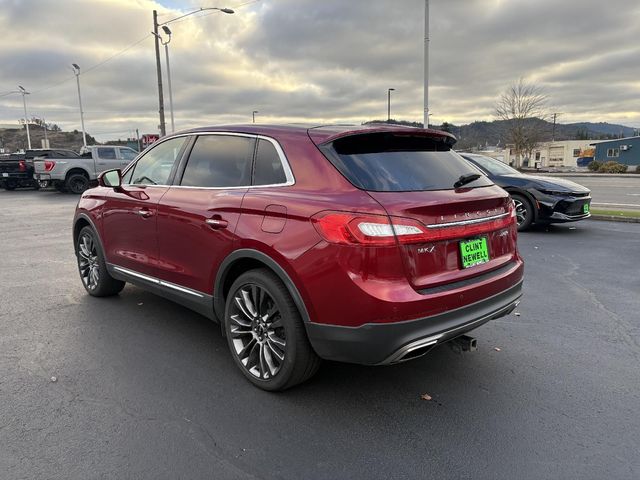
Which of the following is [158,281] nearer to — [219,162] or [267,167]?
[219,162]

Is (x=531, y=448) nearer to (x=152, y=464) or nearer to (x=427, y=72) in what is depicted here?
(x=152, y=464)

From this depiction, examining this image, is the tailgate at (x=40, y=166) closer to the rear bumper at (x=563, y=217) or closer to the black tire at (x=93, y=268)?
the black tire at (x=93, y=268)

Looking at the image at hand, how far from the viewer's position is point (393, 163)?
3.01 meters

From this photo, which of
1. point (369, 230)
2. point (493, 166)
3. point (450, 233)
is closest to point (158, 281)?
point (369, 230)

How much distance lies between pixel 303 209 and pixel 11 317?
3577 millimetres

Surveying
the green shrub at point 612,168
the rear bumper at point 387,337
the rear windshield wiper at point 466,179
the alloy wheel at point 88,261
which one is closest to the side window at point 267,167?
the rear bumper at point 387,337

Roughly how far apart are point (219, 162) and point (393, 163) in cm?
140

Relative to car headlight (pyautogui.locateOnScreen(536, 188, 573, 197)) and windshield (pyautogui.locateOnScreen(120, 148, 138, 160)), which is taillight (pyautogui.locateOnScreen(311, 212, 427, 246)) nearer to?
car headlight (pyautogui.locateOnScreen(536, 188, 573, 197))

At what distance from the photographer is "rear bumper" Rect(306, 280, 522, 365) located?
260 centimetres

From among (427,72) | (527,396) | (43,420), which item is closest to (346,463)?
(527,396)

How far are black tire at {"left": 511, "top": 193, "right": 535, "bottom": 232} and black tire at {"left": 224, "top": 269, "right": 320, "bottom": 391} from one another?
7.14 m

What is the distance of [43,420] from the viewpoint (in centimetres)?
286

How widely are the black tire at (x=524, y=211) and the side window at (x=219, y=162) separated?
6879 millimetres

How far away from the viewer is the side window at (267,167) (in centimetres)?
315
